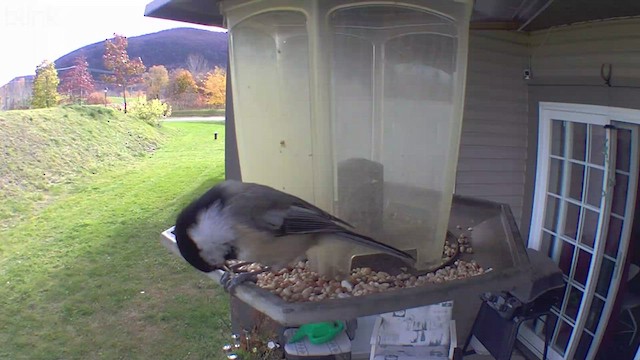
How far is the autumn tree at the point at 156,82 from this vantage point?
19591 millimetres

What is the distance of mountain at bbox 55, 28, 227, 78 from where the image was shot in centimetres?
2525

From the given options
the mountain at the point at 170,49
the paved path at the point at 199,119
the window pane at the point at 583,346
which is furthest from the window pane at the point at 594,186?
the mountain at the point at 170,49

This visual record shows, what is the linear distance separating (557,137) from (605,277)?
856 mm

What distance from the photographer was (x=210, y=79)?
1862 centimetres

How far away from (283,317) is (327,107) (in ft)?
1.83

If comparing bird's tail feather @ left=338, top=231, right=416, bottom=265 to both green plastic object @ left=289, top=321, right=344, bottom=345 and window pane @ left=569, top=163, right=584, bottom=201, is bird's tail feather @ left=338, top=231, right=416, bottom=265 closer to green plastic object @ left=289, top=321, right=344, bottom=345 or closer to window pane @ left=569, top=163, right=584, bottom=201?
window pane @ left=569, top=163, right=584, bottom=201

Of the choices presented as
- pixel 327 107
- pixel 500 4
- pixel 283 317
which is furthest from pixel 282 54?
pixel 500 4

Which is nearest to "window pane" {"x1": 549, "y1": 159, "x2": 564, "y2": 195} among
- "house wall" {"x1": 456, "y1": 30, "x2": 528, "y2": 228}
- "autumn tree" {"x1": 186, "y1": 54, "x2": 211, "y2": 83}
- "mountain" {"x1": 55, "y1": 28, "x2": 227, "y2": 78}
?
"house wall" {"x1": 456, "y1": 30, "x2": 528, "y2": 228}

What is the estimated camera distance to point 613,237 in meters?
2.93

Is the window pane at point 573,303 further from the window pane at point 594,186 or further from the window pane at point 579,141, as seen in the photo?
the window pane at point 579,141

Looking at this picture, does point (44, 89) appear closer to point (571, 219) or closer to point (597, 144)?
point (571, 219)

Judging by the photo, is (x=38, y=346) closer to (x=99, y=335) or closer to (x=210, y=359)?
(x=99, y=335)

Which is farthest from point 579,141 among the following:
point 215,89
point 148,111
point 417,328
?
point 215,89

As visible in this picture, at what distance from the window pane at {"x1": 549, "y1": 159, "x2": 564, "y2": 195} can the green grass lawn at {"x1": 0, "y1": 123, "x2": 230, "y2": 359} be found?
2735mm
